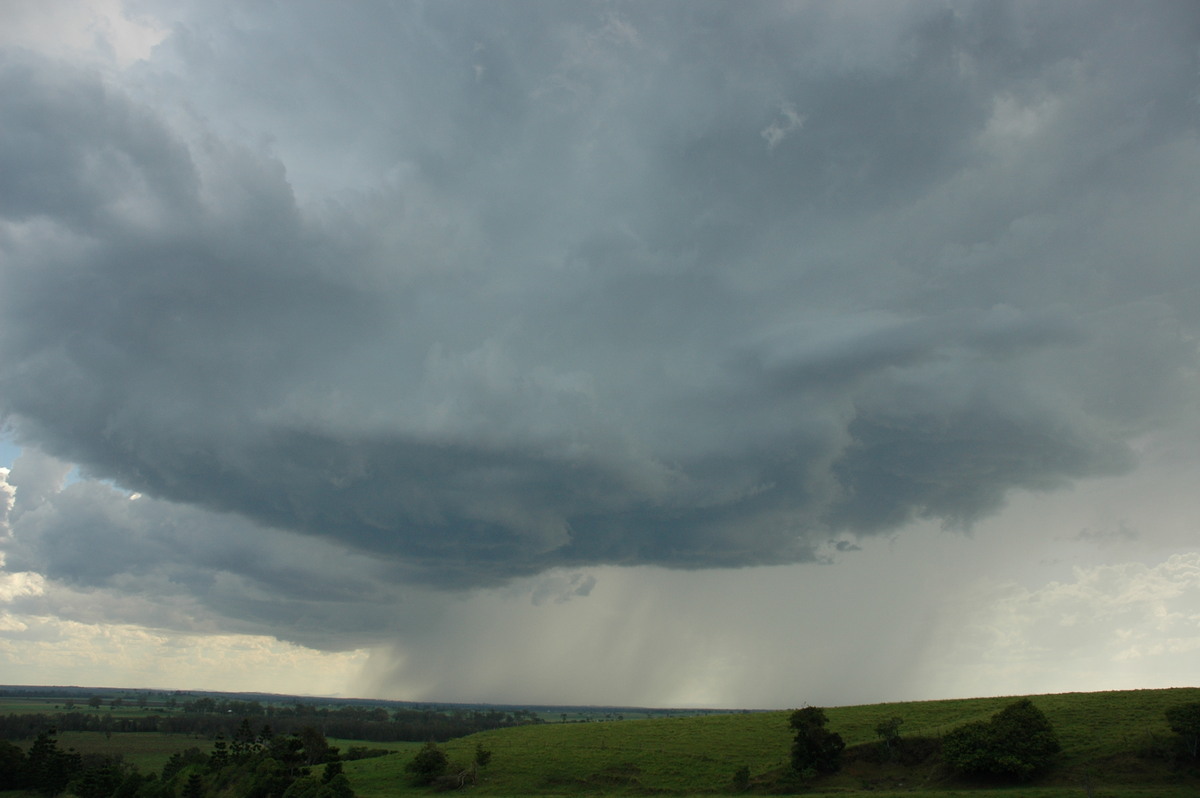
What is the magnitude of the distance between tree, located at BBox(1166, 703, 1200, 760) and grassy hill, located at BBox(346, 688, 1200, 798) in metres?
2.51

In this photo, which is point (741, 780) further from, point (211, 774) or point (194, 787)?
point (211, 774)

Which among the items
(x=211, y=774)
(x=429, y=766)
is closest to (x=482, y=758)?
(x=429, y=766)

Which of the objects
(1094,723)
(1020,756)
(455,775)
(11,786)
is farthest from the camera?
(11,786)

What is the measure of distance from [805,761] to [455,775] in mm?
49830

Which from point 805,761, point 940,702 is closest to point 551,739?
point 805,761

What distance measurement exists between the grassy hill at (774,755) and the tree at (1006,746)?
65.0 inches

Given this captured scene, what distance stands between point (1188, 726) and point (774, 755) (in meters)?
46.9

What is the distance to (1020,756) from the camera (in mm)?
77500

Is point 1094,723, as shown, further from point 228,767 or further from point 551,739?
point 228,767

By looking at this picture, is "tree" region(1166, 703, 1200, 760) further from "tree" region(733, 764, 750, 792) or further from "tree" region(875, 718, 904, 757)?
"tree" region(733, 764, 750, 792)

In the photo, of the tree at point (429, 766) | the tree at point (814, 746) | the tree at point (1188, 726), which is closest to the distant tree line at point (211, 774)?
the tree at point (429, 766)

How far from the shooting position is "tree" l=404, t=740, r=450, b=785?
354ft

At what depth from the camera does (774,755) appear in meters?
99.4

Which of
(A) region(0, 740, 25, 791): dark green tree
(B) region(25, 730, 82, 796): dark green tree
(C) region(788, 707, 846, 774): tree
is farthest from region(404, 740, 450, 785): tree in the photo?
(A) region(0, 740, 25, 791): dark green tree
